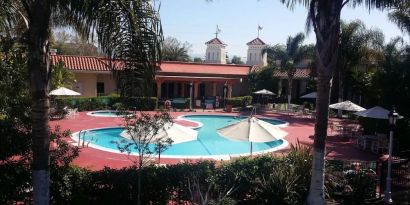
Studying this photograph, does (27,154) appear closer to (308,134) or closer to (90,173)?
(90,173)

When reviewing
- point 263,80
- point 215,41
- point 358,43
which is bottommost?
point 263,80

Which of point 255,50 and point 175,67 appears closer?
point 175,67

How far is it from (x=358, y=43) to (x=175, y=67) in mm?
16749

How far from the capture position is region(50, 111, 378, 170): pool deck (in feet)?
48.6

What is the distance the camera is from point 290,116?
33.1 m

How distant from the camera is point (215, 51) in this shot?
62719 mm

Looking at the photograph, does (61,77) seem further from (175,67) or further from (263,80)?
(263,80)

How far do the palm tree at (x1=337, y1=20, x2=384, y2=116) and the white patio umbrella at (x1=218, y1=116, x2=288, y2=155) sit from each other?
19478 mm

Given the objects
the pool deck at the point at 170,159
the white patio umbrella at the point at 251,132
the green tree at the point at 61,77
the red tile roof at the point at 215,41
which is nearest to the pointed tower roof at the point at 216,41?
the red tile roof at the point at 215,41

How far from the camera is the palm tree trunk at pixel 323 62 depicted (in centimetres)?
895

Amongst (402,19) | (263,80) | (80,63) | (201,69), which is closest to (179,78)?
(201,69)

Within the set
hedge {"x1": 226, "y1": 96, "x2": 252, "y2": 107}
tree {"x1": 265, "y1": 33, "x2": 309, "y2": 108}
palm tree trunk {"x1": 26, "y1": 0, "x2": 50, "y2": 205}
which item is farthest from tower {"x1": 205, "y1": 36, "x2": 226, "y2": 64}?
palm tree trunk {"x1": 26, "y1": 0, "x2": 50, "y2": 205}

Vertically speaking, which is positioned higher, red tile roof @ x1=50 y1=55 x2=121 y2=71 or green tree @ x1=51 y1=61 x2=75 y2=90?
red tile roof @ x1=50 y1=55 x2=121 y2=71

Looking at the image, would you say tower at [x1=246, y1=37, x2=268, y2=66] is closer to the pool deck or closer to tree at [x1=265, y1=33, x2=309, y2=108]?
tree at [x1=265, y1=33, x2=309, y2=108]
